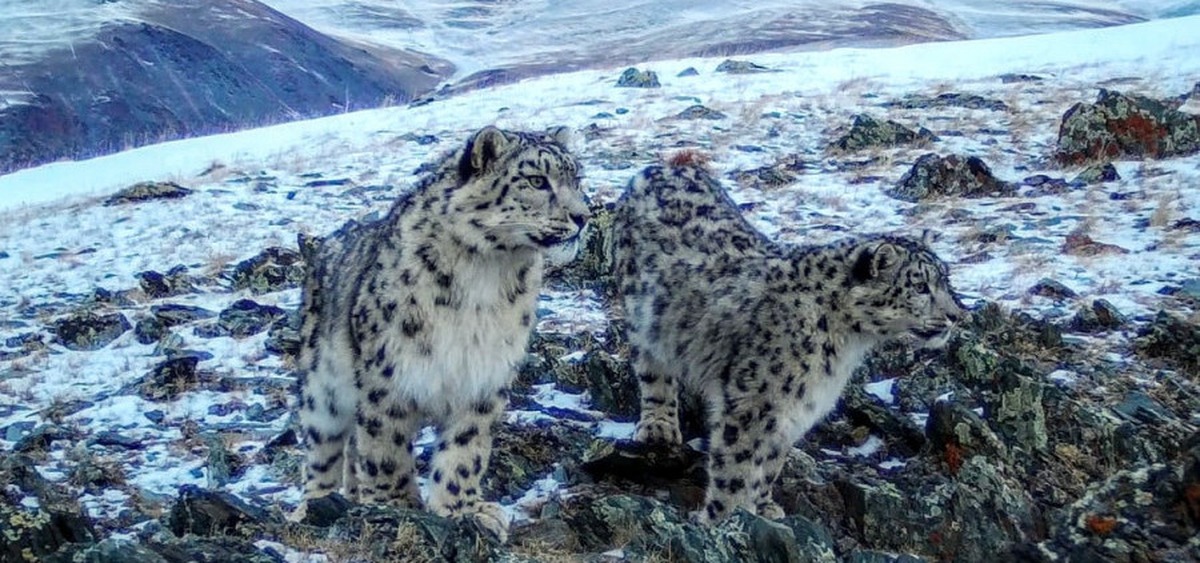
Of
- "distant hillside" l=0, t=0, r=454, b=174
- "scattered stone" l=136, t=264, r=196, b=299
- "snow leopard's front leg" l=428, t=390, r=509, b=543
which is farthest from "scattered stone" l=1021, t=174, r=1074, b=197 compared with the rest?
"distant hillside" l=0, t=0, r=454, b=174


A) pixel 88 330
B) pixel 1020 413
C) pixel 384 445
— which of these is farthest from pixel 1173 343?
pixel 88 330

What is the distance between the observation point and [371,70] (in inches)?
2172

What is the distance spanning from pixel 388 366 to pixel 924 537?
3.91 meters

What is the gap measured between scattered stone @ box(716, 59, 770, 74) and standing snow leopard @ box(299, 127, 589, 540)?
2640cm

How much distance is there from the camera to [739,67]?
34.2 metres

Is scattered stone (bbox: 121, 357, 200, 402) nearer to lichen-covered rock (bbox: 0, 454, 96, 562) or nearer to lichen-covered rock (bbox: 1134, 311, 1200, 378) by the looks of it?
lichen-covered rock (bbox: 0, 454, 96, 562)

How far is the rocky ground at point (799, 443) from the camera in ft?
23.1

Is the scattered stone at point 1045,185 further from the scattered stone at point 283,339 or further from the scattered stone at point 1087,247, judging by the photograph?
the scattered stone at point 283,339

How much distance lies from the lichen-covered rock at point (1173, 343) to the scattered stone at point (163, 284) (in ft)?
39.6

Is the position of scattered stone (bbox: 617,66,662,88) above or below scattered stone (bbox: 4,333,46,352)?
above

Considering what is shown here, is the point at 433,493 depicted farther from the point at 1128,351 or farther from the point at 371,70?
the point at 371,70

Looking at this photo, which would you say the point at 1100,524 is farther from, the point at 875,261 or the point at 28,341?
the point at 28,341

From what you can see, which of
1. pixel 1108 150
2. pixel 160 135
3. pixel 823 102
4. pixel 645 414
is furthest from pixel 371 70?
pixel 645 414

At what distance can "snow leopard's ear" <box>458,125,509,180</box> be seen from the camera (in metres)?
7.50
